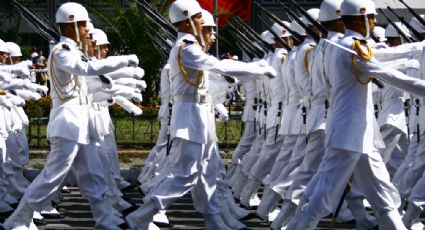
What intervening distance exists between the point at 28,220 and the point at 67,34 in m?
1.79

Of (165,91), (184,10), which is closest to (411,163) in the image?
(184,10)

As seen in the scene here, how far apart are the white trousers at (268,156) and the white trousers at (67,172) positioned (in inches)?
101

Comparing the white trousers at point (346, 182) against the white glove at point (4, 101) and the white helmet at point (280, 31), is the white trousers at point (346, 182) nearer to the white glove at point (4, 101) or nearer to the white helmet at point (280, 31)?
the white glove at point (4, 101)

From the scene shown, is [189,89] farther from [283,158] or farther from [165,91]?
[165,91]

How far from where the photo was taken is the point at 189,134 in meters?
11.7

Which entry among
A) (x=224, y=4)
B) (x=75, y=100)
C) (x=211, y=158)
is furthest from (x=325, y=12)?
(x=224, y=4)

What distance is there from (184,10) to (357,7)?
204 cm

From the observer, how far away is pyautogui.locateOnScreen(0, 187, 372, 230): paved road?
13.3 m

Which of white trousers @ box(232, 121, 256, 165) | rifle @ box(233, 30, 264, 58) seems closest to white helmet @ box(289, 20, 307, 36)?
rifle @ box(233, 30, 264, 58)

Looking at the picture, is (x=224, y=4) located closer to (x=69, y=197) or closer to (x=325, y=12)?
(x=69, y=197)

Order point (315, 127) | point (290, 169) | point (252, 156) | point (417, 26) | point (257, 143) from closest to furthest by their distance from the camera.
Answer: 1. point (315, 127)
2. point (290, 169)
3. point (417, 26)
4. point (252, 156)
5. point (257, 143)

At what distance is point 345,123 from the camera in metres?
10.5

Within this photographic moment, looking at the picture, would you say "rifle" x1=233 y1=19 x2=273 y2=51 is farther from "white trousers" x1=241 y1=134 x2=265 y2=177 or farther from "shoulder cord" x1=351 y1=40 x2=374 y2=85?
"shoulder cord" x1=351 y1=40 x2=374 y2=85

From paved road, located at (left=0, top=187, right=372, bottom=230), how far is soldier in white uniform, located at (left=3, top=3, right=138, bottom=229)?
50.4 inches
